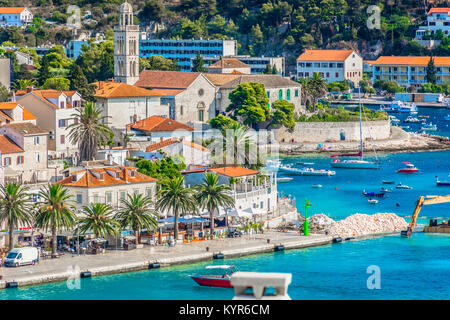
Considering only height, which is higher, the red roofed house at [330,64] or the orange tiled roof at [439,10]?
the orange tiled roof at [439,10]

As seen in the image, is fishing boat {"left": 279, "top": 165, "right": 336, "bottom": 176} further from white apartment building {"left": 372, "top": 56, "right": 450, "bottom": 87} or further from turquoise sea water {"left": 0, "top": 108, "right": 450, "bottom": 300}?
white apartment building {"left": 372, "top": 56, "right": 450, "bottom": 87}

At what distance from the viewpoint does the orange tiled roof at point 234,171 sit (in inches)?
2633

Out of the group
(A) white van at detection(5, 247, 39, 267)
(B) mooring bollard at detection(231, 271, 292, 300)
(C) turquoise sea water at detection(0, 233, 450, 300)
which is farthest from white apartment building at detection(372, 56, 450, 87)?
(B) mooring bollard at detection(231, 271, 292, 300)

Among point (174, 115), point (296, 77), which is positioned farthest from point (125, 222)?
point (296, 77)

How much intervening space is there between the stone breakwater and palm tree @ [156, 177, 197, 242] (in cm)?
889

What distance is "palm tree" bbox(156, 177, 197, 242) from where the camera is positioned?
193 ft

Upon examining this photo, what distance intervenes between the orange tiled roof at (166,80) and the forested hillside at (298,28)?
220ft

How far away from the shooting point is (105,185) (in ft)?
195

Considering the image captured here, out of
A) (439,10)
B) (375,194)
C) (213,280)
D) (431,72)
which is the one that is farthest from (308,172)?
(439,10)

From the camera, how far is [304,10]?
191750 millimetres

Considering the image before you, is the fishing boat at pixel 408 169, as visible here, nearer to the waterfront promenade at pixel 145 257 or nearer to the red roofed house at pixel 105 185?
the waterfront promenade at pixel 145 257

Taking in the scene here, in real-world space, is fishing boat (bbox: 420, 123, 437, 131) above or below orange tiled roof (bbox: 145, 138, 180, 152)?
below

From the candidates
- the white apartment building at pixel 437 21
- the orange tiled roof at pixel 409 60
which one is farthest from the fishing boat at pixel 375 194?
the white apartment building at pixel 437 21

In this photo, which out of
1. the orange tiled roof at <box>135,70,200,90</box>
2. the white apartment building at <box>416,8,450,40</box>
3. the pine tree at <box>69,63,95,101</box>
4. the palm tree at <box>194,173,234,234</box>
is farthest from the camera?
the white apartment building at <box>416,8,450,40</box>
